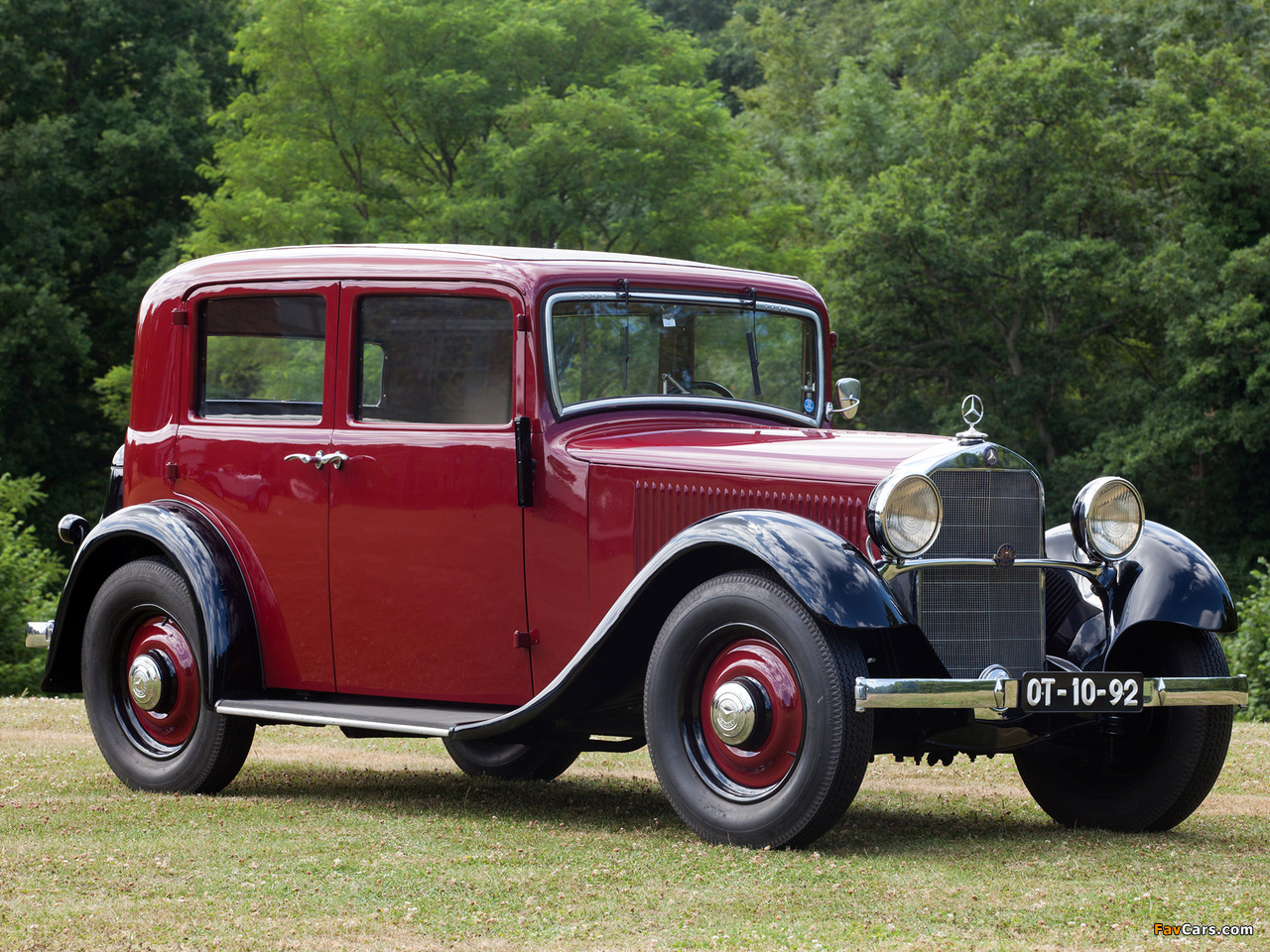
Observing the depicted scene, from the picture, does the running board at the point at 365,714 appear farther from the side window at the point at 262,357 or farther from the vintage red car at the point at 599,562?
the side window at the point at 262,357

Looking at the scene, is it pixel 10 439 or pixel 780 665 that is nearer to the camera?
pixel 780 665

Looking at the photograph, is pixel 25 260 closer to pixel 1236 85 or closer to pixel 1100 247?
pixel 1100 247

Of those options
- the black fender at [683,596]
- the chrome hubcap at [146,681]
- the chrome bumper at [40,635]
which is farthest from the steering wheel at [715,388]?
the chrome bumper at [40,635]

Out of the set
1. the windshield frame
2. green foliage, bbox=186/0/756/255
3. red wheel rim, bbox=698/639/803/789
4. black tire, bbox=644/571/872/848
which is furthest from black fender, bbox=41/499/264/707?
green foliage, bbox=186/0/756/255

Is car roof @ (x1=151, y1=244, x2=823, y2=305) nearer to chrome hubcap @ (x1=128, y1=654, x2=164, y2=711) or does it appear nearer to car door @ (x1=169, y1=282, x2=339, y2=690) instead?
car door @ (x1=169, y1=282, x2=339, y2=690)

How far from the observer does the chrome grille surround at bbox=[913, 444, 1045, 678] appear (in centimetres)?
534

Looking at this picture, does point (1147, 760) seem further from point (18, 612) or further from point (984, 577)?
point (18, 612)

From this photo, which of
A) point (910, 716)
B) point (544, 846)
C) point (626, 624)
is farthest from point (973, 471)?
point (544, 846)

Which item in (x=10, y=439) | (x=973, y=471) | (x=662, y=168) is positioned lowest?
(x=10, y=439)

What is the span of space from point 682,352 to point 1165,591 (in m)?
2.17

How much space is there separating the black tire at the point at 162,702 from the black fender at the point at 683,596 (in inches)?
57.1

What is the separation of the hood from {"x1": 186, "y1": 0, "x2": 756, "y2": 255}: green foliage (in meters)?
22.3

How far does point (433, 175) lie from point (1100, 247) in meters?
13.3

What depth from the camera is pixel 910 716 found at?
5371 millimetres
